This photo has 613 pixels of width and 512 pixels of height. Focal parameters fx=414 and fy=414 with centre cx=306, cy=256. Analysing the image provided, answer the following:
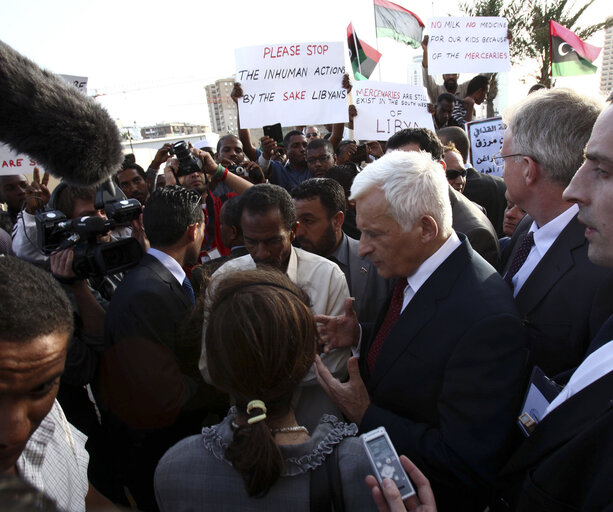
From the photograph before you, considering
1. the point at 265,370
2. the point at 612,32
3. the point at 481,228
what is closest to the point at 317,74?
the point at 481,228

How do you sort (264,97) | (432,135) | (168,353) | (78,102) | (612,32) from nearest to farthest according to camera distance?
(78,102) → (168,353) → (432,135) → (264,97) → (612,32)

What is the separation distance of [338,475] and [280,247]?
144cm

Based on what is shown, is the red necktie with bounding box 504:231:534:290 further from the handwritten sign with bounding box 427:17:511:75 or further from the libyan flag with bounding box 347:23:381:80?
the libyan flag with bounding box 347:23:381:80

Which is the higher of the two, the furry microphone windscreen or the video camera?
the furry microphone windscreen

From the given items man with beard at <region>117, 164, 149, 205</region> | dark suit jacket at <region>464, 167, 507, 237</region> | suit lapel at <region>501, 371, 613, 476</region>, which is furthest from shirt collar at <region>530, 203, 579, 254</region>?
man with beard at <region>117, 164, 149, 205</region>

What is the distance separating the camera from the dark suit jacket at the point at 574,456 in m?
0.94

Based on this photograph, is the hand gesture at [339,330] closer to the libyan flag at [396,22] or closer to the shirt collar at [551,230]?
the shirt collar at [551,230]

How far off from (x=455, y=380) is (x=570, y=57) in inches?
275

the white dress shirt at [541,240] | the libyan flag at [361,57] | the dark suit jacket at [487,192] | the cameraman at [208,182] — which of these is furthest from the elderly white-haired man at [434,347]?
the libyan flag at [361,57]

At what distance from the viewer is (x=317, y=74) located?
444 centimetres

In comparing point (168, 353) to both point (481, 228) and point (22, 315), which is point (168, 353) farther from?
point (481, 228)

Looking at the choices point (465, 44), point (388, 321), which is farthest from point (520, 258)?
point (465, 44)

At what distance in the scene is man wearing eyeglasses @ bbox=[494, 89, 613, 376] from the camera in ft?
5.13

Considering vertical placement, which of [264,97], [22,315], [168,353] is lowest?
[168,353]
